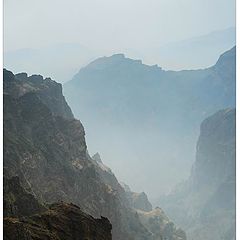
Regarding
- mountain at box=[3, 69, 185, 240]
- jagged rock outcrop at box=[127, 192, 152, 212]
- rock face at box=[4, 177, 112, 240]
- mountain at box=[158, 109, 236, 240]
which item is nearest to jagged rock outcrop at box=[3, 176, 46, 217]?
mountain at box=[3, 69, 185, 240]

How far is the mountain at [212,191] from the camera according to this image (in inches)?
6049

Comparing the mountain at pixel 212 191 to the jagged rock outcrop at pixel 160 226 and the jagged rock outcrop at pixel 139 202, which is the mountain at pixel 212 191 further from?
the jagged rock outcrop at pixel 160 226

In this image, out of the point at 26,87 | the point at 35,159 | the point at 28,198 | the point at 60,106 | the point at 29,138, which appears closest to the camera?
the point at 28,198

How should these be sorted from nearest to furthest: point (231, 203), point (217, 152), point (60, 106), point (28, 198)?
point (28, 198) → point (60, 106) → point (231, 203) → point (217, 152)

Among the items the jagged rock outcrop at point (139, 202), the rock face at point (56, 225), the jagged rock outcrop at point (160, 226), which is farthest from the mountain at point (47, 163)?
the jagged rock outcrop at point (139, 202)

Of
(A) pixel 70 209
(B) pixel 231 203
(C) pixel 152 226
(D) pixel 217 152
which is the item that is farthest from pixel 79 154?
(D) pixel 217 152

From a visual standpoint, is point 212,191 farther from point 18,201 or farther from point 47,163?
point 18,201

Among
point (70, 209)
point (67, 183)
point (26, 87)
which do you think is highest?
point (26, 87)

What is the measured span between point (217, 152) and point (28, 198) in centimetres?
15436

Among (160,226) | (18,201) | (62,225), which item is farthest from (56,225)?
(160,226)

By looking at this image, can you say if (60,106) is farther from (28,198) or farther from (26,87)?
(28,198)

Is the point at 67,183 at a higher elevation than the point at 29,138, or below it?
below

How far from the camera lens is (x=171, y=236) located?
100562 mm

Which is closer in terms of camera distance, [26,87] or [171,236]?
[26,87]
